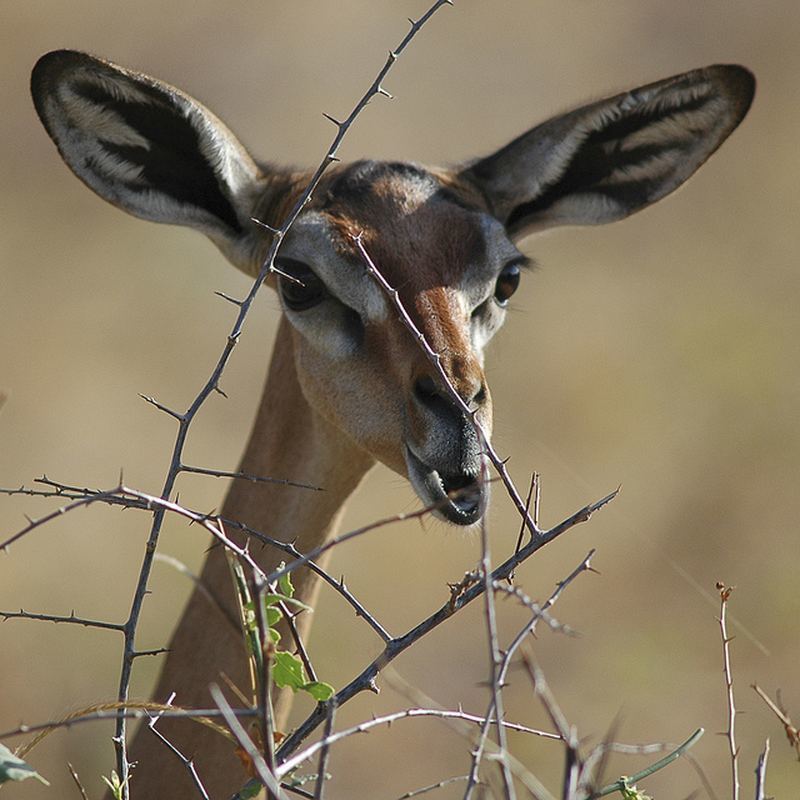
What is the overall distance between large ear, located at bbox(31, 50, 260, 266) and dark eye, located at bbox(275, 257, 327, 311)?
1.63ft

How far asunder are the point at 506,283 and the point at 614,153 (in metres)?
0.89

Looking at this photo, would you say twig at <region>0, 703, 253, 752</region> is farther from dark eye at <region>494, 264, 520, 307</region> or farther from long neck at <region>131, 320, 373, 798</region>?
dark eye at <region>494, 264, 520, 307</region>

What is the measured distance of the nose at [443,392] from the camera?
12.5ft

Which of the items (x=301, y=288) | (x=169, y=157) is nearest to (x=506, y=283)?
(x=301, y=288)

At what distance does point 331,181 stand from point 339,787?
14.0ft

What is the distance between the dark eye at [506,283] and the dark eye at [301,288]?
58 cm

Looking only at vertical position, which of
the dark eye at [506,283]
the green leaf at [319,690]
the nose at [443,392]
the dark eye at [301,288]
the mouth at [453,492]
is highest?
the dark eye at [506,283]

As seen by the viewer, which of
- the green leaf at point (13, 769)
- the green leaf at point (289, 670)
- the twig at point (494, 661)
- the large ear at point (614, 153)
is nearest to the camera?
the twig at point (494, 661)

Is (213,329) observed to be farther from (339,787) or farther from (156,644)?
(339,787)

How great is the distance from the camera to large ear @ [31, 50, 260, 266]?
445cm

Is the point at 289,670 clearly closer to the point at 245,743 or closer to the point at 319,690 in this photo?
the point at 319,690

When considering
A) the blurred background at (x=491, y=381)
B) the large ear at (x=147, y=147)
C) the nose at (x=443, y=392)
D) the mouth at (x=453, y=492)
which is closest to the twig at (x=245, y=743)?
the mouth at (x=453, y=492)

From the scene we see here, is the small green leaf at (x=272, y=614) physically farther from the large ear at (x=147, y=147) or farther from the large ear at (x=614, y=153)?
the large ear at (x=614, y=153)

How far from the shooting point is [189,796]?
4.19 metres
